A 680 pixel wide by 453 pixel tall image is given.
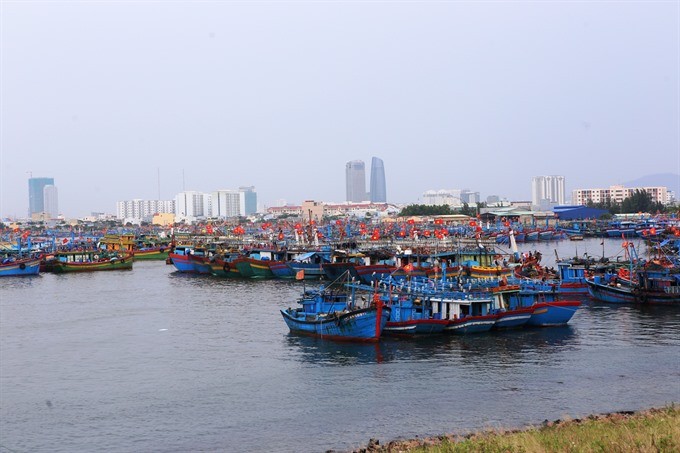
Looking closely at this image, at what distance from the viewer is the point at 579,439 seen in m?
11.9

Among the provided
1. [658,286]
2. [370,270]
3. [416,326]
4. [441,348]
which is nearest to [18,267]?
[370,270]

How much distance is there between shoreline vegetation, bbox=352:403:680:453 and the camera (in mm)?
10938

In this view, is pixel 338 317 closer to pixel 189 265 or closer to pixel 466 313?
pixel 466 313

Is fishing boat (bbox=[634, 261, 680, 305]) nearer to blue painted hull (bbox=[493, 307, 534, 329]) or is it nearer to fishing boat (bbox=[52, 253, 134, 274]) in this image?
blue painted hull (bbox=[493, 307, 534, 329])

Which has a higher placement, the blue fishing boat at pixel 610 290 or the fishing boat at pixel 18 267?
the fishing boat at pixel 18 267

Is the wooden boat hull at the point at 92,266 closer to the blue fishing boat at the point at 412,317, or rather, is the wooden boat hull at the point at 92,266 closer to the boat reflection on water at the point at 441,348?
the boat reflection on water at the point at 441,348

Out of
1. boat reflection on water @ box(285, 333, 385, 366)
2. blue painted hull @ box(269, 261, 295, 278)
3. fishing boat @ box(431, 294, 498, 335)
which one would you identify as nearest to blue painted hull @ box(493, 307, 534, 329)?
fishing boat @ box(431, 294, 498, 335)

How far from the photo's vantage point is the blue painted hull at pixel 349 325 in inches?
930

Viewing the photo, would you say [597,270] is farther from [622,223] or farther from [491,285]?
[622,223]

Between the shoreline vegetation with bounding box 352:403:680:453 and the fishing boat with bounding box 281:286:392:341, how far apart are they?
28.6 feet

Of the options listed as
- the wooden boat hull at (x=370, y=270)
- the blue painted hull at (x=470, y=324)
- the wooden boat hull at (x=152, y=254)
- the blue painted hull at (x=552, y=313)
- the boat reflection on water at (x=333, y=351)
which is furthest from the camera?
the wooden boat hull at (x=152, y=254)

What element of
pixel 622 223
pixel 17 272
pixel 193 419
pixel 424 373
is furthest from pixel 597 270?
pixel 622 223

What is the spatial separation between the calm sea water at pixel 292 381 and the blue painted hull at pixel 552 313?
15.9 inches

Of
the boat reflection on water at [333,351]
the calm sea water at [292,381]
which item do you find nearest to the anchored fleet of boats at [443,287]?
the boat reflection on water at [333,351]
